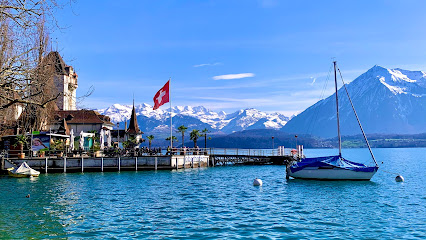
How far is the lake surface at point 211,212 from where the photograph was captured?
65.1 ft

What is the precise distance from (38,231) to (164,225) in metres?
6.35

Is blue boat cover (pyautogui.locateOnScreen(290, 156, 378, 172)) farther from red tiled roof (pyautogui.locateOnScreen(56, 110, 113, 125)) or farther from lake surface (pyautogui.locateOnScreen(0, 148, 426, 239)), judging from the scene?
red tiled roof (pyautogui.locateOnScreen(56, 110, 113, 125))

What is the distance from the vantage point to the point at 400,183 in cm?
4728

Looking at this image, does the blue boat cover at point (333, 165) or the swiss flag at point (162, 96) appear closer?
the blue boat cover at point (333, 165)

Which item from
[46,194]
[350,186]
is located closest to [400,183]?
[350,186]

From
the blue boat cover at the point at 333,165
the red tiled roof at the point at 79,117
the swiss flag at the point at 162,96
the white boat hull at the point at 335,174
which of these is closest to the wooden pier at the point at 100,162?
the blue boat cover at the point at 333,165

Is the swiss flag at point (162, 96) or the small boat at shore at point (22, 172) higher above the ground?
the swiss flag at point (162, 96)

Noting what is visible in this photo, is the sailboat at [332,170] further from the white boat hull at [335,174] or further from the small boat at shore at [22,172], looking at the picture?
the small boat at shore at [22,172]

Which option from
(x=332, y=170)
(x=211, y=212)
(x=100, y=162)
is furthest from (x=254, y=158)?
(x=211, y=212)

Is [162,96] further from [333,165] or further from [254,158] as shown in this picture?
[254,158]

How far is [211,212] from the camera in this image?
83.6 feet

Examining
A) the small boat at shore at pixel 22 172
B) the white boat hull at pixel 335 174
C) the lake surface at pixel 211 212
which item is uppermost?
the small boat at shore at pixel 22 172

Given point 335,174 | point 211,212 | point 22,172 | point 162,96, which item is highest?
point 162,96

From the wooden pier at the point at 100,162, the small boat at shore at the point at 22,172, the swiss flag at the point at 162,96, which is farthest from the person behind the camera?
the wooden pier at the point at 100,162
